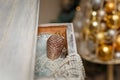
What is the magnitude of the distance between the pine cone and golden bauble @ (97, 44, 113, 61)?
0.69 m

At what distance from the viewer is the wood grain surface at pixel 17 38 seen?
30 cm

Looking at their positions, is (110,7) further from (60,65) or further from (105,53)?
(60,65)

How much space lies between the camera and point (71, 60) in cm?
39

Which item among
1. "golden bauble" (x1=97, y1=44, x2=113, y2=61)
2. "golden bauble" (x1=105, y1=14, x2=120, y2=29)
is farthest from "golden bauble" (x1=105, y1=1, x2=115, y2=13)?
"golden bauble" (x1=97, y1=44, x2=113, y2=61)

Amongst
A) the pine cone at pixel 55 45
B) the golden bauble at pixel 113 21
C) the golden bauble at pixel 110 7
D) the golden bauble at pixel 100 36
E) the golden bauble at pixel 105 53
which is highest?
the golden bauble at pixel 110 7

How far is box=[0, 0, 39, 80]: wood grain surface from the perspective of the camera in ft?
0.98

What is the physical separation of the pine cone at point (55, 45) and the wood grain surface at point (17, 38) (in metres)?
0.05

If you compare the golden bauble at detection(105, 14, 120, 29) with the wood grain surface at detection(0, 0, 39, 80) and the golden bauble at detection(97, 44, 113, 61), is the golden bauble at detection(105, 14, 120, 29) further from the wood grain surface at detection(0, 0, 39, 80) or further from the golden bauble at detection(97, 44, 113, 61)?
the wood grain surface at detection(0, 0, 39, 80)

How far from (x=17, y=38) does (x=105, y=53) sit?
0.81 m

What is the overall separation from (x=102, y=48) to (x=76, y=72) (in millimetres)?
793

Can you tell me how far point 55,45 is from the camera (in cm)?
46

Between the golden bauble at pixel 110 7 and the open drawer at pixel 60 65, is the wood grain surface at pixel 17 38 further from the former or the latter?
the golden bauble at pixel 110 7

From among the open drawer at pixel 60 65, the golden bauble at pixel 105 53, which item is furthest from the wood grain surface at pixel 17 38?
the golden bauble at pixel 105 53

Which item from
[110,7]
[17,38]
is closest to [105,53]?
[110,7]
